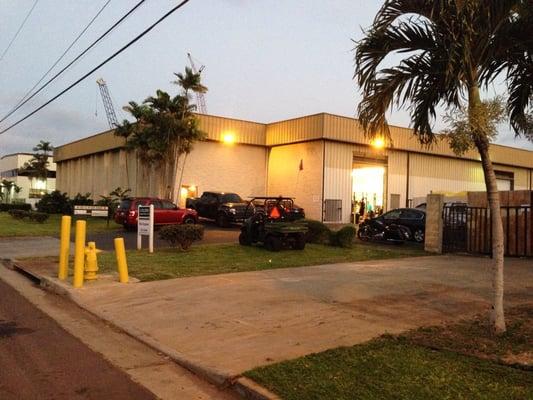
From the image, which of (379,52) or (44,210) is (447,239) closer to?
(379,52)

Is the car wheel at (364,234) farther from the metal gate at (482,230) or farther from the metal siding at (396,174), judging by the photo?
the metal siding at (396,174)

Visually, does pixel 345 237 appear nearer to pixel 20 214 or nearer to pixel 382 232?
pixel 382 232

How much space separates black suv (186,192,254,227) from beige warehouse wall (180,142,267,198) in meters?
3.73

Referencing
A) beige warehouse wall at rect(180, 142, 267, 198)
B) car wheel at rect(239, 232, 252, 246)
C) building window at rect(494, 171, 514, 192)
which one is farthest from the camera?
building window at rect(494, 171, 514, 192)

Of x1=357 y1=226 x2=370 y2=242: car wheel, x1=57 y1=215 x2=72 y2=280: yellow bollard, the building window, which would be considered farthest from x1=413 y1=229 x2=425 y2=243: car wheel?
the building window

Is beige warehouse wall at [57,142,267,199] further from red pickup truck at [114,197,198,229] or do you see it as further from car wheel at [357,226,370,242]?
car wheel at [357,226,370,242]

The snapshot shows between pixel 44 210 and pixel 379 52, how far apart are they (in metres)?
42.5

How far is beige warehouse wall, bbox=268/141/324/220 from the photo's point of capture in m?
34.3

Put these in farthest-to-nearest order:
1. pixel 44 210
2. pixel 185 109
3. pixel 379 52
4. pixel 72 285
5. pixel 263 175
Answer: pixel 44 210
pixel 263 175
pixel 185 109
pixel 72 285
pixel 379 52

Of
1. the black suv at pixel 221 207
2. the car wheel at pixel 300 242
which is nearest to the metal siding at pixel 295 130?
the black suv at pixel 221 207

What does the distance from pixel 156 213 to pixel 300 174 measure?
38.9ft

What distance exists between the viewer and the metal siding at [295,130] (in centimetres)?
3400

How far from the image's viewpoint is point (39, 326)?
8312mm

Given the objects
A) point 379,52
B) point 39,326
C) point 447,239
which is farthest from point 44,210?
point 379,52
